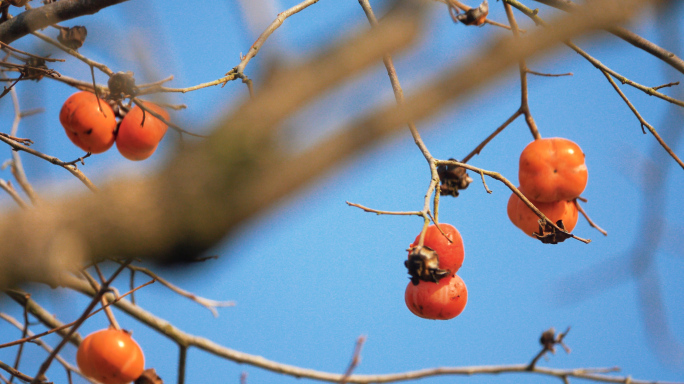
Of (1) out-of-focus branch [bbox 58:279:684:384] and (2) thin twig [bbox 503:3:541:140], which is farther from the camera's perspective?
(1) out-of-focus branch [bbox 58:279:684:384]

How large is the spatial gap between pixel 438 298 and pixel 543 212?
55cm

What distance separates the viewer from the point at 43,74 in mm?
1940

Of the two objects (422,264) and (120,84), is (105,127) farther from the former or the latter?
(422,264)

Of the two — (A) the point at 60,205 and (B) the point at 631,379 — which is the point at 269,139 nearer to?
(A) the point at 60,205

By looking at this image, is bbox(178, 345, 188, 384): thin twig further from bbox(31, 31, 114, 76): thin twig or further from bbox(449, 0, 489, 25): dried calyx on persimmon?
bbox(449, 0, 489, 25): dried calyx on persimmon

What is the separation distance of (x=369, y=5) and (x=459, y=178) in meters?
0.69

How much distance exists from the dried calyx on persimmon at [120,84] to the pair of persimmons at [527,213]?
119 centimetres

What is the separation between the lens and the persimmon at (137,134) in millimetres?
2238

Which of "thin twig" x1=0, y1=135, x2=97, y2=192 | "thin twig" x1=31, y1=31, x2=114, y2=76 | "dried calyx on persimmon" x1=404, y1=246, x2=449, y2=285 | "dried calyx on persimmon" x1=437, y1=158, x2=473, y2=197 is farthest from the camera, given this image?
"dried calyx on persimmon" x1=437, y1=158, x2=473, y2=197

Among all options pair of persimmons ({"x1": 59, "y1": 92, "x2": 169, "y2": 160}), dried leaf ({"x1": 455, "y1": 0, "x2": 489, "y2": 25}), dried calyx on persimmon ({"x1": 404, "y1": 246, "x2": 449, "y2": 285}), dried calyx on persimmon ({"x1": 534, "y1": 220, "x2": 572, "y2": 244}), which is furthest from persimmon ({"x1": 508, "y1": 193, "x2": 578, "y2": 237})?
pair of persimmons ({"x1": 59, "y1": 92, "x2": 169, "y2": 160})

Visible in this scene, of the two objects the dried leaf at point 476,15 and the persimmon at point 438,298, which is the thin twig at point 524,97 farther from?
the persimmon at point 438,298

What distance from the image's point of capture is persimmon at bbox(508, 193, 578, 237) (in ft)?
6.42

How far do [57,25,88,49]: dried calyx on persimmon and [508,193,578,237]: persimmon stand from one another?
5.31 feet

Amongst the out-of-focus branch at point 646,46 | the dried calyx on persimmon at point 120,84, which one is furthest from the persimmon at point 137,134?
the out-of-focus branch at point 646,46
